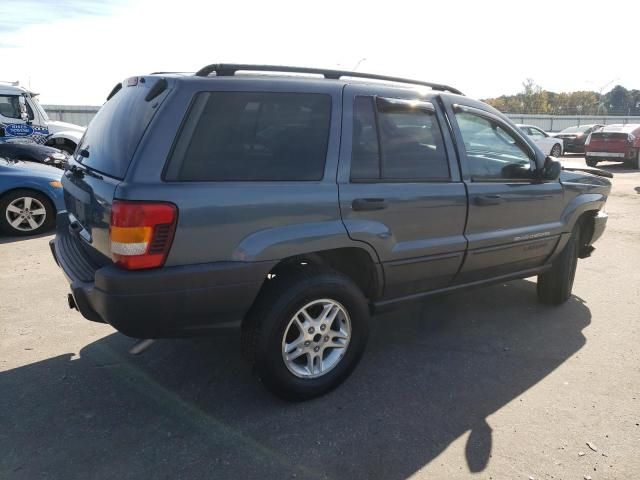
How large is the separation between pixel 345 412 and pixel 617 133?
57.5ft

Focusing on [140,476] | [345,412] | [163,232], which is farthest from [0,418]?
[345,412]

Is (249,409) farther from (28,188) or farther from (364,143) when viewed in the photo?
(28,188)

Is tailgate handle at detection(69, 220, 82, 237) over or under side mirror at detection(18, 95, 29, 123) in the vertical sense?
under

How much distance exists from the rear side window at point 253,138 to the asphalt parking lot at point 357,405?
4.42ft

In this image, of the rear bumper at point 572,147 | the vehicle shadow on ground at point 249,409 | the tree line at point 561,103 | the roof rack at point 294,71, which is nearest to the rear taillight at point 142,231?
the roof rack at point 294,71

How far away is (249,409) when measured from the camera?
2912 mm

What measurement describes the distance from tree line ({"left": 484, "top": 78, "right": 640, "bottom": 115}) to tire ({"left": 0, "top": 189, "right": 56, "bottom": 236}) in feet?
132

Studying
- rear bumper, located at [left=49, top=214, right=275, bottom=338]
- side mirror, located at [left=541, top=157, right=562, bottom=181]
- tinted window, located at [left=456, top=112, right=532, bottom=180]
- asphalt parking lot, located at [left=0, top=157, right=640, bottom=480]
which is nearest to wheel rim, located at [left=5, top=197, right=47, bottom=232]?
asphalt parking lot, located at [left=0, top=157, right=640, bottom=480]

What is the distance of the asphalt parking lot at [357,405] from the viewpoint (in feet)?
8.10

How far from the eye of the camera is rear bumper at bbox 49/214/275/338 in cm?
244

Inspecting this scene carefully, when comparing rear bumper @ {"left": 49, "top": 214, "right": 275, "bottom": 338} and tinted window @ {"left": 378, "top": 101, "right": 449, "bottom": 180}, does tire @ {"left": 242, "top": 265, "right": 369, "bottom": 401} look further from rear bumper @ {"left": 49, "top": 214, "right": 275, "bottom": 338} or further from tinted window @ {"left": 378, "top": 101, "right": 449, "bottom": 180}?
tinted window @ {"left": 378, "top": 101, "right": 449, "bottom": 180}

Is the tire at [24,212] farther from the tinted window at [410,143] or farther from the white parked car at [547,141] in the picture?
the white parked car at [547,141]

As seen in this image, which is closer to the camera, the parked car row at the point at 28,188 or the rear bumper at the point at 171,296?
the rear bumper at the point at 171,296

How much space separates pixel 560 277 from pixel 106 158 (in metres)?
3.73
